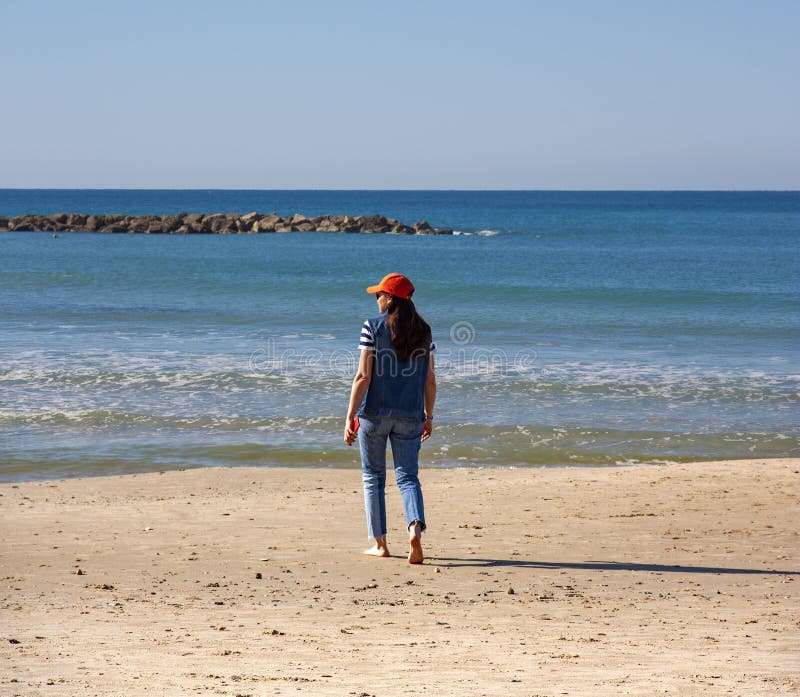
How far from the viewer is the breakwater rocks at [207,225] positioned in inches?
2542

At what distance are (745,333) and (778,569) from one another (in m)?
15.7

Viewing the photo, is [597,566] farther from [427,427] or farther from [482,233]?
[482,233]

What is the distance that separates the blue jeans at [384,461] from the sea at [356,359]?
3.88 meters

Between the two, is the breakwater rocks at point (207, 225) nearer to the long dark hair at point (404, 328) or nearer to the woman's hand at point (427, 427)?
the woman's hand at point (427, 427)

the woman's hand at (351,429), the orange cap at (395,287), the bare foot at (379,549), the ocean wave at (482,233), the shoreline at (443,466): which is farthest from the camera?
the ocean wave at (482,233)

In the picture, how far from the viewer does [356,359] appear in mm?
17156

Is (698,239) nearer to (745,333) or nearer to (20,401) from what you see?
(745,333)

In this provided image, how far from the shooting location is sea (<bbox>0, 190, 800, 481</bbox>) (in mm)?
10891

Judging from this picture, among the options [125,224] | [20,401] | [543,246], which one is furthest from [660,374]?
[125,224]

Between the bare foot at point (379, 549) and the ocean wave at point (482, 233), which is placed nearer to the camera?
the bare foot at point (379, 549)

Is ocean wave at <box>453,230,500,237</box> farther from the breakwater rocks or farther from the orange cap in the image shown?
the orange cap

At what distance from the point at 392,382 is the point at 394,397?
9cm

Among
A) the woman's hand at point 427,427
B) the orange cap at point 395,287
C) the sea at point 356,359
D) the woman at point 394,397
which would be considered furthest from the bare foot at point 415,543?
the sea at point 356,359

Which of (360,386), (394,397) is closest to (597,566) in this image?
(394,397)
